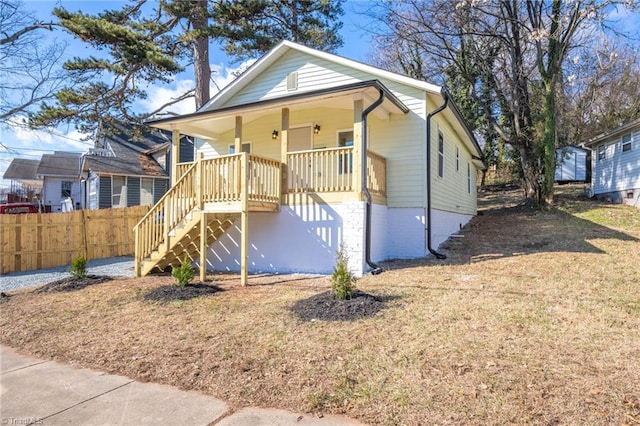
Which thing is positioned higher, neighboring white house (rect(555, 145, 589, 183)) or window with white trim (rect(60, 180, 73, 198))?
neighboring white house (rect(555, 145, 589, 183))

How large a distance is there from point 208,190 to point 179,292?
8.11 ft

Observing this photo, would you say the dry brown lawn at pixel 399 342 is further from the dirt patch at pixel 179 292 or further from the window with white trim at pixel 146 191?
the window with white trim at pixel 146 191

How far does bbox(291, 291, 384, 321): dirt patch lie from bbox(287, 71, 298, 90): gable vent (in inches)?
299

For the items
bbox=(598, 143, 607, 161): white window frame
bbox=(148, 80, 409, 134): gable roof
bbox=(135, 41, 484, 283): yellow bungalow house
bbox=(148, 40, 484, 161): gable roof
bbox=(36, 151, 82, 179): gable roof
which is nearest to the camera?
bbox=(148, 80, 409, 134): gable roof

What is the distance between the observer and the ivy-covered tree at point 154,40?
14391 millimetres

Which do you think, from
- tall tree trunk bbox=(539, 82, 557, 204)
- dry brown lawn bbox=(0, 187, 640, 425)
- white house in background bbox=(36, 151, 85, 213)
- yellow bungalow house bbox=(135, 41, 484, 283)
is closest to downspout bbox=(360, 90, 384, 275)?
yellow bungalow house bbox=(135, 41, 484, 283)

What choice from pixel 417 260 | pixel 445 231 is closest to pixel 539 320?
pixel 417 260

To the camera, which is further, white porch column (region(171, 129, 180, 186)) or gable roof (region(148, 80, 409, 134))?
white porch column (region(171, 129, 180, 186))

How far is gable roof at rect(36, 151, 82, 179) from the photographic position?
2736 centimetres

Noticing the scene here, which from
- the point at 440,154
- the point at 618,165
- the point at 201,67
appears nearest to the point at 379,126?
the point at 440,154

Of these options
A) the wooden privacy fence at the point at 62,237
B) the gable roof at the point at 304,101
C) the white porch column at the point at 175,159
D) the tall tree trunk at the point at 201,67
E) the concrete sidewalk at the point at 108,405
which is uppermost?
the tall tree trunk at the point at 201,67

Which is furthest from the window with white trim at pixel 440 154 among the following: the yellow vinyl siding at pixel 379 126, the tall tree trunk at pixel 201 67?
the tall tree trunk at pixel 201 67

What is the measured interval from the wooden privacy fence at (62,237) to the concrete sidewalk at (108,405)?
8516 millimetres

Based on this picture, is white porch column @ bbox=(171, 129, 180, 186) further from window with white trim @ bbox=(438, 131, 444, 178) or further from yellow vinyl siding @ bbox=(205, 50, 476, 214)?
window with white trim @ bbox=(438, 131, 444, 178)
